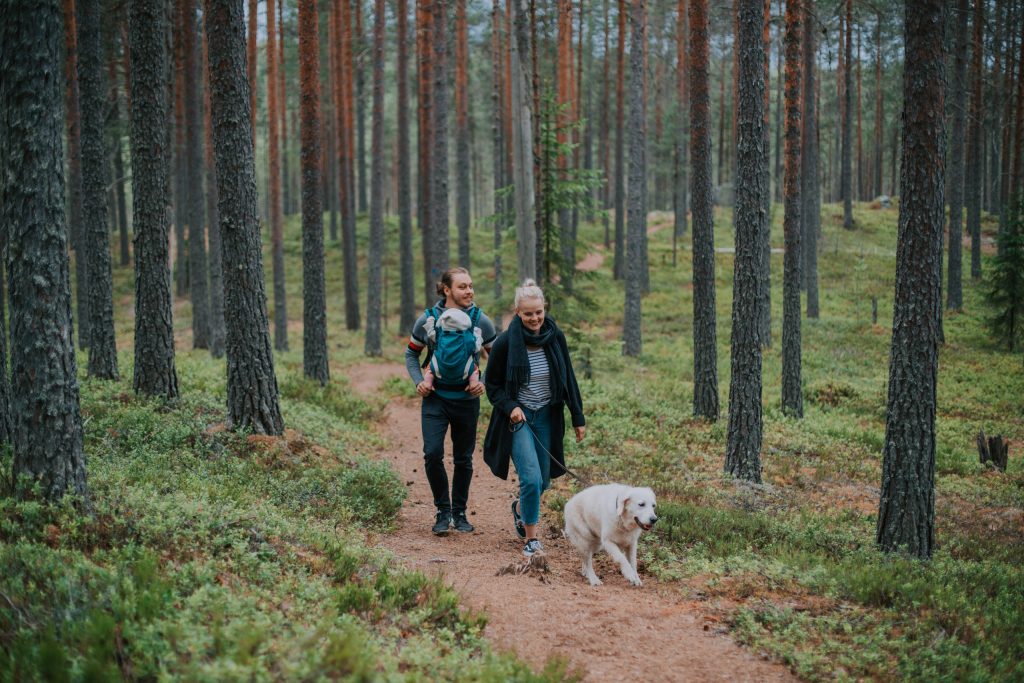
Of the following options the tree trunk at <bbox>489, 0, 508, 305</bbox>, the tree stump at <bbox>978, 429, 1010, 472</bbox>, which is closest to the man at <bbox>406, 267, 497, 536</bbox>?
the tree stump at <bbox>978, 429, 1010, 472</bbox>

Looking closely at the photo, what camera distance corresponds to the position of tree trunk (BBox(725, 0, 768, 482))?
Result: 31.4ft

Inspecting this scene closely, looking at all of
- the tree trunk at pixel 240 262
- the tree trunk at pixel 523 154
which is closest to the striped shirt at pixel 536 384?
the tree trunk at pixel 240 262

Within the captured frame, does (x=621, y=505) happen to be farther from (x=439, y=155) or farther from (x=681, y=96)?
(x=681, y=96)

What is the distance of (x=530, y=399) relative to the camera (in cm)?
678

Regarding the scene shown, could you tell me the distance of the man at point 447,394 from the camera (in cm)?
696

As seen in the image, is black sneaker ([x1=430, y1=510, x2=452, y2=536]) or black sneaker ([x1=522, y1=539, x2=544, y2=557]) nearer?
black sneaker ([x1=522, y1=539, x2=544, y2=557])

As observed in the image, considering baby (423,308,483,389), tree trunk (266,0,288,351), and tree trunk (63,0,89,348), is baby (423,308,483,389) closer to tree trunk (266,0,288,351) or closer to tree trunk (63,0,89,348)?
tree trunk (63,0,89,348)

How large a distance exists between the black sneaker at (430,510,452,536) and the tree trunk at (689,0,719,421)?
A: 781cm

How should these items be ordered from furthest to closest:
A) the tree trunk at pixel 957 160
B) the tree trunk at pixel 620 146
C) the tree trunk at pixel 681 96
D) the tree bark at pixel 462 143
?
the tree trunk at pixel 620 146
the tree trunk at pixel 681 96
the tree bark at pixel 462 143
the tree trunk at pixel 957 160

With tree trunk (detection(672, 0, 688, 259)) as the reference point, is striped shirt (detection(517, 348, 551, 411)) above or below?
below

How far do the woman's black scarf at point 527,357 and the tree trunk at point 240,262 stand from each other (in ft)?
14.5

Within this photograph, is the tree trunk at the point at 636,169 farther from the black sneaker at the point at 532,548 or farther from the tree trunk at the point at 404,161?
the black sneaker at the point at 532,548

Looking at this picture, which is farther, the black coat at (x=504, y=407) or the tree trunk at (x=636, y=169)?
the tree trunk at (x=636, y=169)

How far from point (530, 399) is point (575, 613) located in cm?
202
